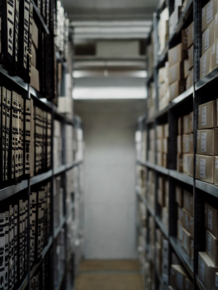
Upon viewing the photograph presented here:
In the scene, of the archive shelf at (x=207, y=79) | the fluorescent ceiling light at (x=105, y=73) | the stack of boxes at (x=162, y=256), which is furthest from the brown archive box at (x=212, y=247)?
the fluorescent ceiling light at (x=105, y=73)

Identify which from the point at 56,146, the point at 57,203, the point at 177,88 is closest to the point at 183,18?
the point at 177,88

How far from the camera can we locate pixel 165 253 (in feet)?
7.52

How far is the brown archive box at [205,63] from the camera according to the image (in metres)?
1.37

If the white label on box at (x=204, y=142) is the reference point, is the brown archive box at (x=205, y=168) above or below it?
Answer: below

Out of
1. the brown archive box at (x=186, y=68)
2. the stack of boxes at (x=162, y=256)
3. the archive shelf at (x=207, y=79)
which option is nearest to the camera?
the archive shelf at (x=207, y=79)

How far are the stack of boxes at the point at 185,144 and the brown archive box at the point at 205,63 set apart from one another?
1.34 ft

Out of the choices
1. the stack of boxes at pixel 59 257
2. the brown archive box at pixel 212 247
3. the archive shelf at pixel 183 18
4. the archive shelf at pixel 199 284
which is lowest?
the stack of boxes at pixel 59 257

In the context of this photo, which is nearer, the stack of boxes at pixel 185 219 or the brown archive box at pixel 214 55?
the brown archive box at pixel 214 55

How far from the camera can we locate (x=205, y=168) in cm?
140

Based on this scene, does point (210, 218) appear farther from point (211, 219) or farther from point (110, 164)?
point (110, 164)

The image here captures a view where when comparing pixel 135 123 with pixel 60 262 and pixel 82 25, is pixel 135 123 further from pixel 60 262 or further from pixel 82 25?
pixel 60 262

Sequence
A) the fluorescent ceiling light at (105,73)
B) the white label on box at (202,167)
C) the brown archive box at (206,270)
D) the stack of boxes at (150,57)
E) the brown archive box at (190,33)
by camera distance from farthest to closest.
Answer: the fluorescent ceiling light at (105,73), the stack of boxes at (150,57), the brown archive box at (190,33), the white label on box at (202,167), the brown archive box at (206,270)

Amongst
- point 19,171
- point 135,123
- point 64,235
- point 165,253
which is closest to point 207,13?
point 19,171

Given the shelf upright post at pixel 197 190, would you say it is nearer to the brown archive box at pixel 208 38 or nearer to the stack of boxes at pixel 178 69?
the brown archive box at pixel 208 38
